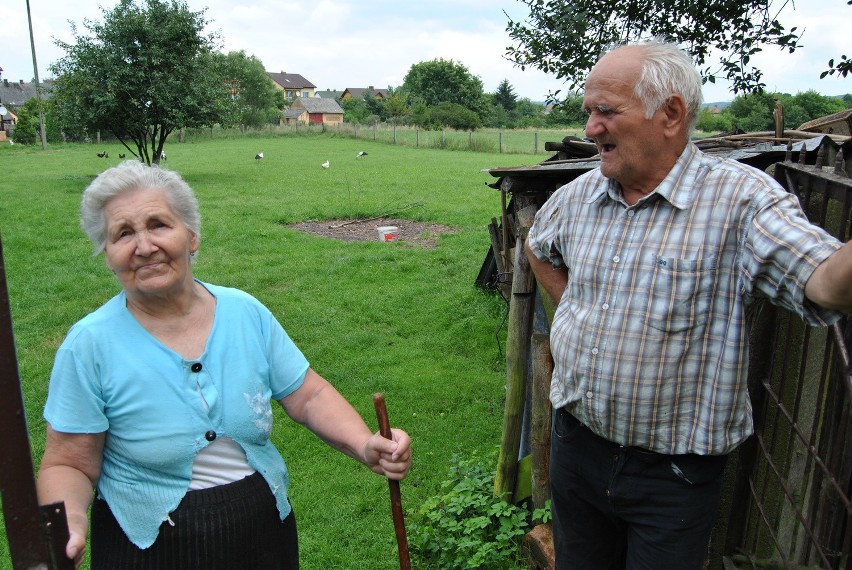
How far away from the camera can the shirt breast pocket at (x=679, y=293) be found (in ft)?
6.52

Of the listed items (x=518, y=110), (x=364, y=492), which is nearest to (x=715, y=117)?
(x=364, y=492)

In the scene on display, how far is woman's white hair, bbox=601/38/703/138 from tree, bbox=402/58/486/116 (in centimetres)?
7539

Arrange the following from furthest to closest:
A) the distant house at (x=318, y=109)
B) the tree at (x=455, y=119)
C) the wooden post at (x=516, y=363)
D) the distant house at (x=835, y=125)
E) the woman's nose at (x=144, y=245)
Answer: the distant house at (x=318, y=109)
the tree at (x=455, y=119)
the distant house at (x=835, y=125)
the wooden post at (x=516, y=363)
the woman's nose at (x=144, y=245)

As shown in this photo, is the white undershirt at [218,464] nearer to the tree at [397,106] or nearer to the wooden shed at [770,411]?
the wooden shed at [770,411]

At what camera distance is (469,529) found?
3.65 metres

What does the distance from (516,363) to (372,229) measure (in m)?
9.12

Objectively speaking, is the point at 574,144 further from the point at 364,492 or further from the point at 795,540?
the point at 795,540

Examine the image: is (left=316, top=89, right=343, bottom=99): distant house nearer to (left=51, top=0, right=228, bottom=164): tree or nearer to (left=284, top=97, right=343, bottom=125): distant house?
(left=284, top=97, right=343, bottom=125): distant house

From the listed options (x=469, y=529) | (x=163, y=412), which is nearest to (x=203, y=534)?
(x=163, y=412)

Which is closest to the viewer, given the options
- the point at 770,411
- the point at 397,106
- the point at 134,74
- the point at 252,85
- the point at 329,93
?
the point at 770,411

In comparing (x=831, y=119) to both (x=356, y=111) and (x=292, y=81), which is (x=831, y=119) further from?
(x=292, y=81)

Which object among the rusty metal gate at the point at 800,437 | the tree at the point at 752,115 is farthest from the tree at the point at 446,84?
the rusty metal gate at the point at 800,437

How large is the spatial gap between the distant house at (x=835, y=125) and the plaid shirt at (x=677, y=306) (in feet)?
8.15

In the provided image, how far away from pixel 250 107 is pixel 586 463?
66.9 metres
